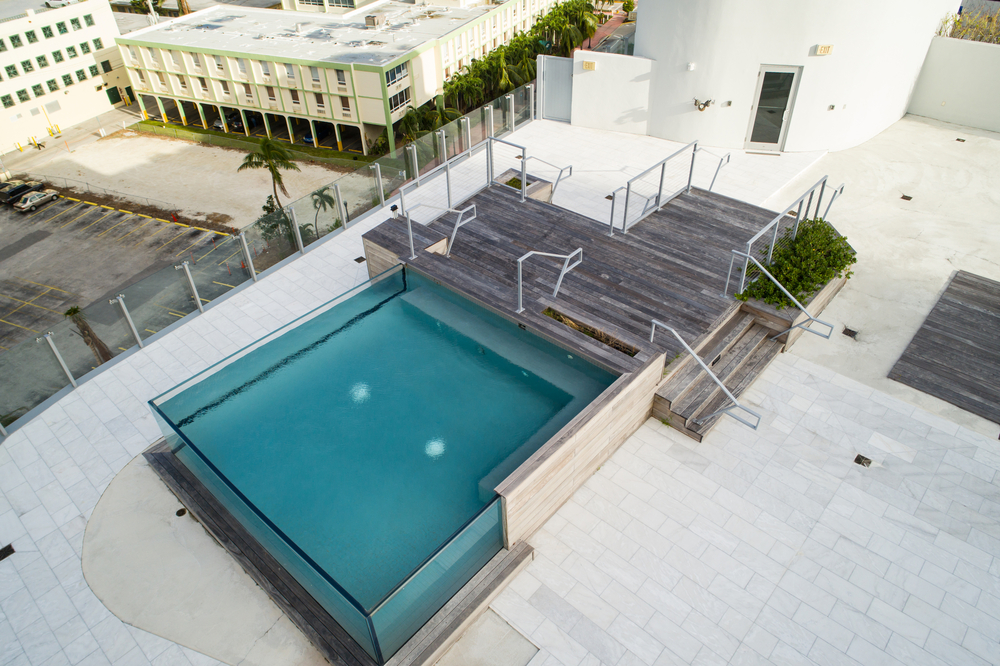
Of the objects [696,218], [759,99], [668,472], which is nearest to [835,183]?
[759,99]

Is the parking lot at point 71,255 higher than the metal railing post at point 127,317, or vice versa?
the metal railing post at point 127,317

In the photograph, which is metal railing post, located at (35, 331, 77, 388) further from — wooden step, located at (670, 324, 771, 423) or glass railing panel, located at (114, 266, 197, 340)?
wooden step, located at (670, 324, 771, 423)

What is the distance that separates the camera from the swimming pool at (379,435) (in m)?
6.95

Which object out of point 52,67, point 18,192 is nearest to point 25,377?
point 18,192

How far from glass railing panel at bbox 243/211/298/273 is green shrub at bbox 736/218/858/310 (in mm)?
8831

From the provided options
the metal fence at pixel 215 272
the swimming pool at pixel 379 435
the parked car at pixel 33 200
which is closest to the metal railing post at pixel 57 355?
the metal fence at pixel 215 272

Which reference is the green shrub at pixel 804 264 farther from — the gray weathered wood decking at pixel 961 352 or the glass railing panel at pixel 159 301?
the glass railing panel at pixel 159 301

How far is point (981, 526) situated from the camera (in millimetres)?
7852

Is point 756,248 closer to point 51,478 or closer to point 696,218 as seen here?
point 696,218

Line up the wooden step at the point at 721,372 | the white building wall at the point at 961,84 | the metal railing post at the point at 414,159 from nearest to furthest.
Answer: the wooden step at the point at 721,372 → the metal railing post at the point at 414,159 → the white building wall at the point at 961,84

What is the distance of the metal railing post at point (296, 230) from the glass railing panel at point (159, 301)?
2388 millimetres

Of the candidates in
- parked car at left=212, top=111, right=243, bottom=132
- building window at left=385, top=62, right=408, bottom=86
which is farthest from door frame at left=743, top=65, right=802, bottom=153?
parked car at left=212, top=111, right=243, bottom=132

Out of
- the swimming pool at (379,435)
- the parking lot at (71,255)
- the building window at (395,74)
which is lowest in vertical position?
the parking lot at (71,255)

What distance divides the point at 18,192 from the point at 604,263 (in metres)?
34.3
